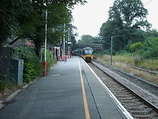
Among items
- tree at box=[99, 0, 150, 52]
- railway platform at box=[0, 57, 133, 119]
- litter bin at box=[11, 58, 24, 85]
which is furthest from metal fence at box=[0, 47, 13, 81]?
tree at box=[99, 0, 150, 52]

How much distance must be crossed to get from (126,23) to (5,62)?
62.5m

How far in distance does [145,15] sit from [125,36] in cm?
1221

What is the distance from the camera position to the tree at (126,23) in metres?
63.9

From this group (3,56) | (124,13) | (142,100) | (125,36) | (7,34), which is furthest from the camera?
(124,13)

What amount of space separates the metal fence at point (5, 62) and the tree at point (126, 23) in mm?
57188

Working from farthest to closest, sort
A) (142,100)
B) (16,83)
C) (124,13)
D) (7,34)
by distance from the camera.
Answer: (124,13) < (16,83) < (142,100) < (7,34)

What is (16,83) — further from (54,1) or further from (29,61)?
(54,1)

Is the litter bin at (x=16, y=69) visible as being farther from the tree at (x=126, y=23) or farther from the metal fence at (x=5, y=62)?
the tree at (x=126, y=23)

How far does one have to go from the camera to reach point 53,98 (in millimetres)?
7637

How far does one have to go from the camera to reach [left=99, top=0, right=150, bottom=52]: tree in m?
63.9

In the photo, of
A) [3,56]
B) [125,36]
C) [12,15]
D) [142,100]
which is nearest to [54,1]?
[12,15]

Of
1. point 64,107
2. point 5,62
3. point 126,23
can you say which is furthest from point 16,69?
point 126,23

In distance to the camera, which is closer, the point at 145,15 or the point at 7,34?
the point at 7,34

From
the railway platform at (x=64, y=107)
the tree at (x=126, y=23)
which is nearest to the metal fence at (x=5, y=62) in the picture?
the railway platform at (x=64, y=107)
